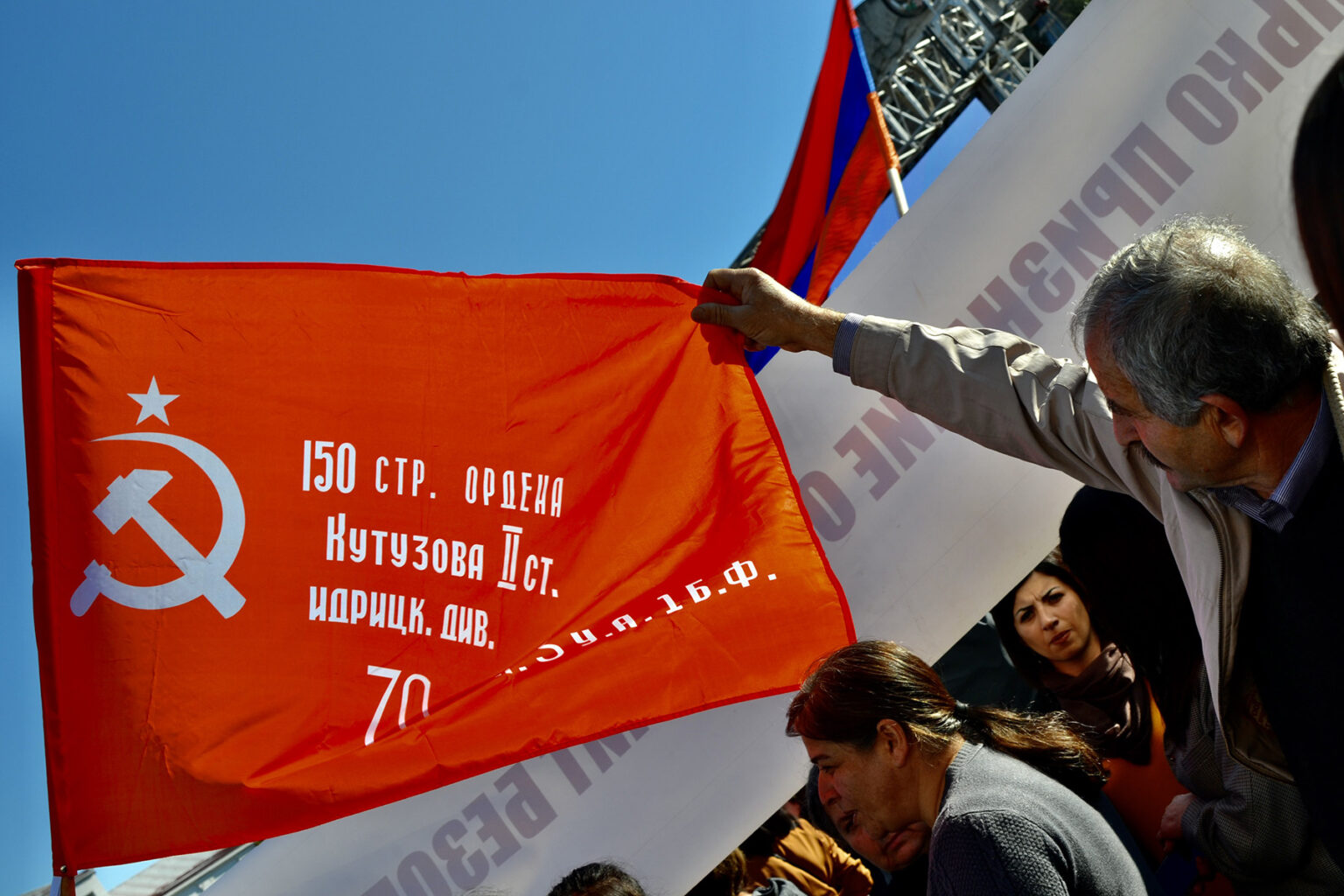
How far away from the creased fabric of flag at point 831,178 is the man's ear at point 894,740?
1.67m

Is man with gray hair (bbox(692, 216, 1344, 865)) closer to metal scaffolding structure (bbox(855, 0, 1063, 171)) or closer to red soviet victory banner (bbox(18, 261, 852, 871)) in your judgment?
red soviet victory banner (bbox(18, 261, 852, 871))

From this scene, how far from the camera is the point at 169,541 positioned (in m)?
2.74

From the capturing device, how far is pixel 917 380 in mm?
2557

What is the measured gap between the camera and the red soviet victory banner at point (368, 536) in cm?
265

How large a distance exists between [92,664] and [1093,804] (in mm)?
2232

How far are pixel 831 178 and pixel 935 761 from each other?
238 centimetres

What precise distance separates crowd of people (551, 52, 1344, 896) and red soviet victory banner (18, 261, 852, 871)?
406mm

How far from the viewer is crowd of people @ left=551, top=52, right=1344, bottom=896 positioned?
1671mm

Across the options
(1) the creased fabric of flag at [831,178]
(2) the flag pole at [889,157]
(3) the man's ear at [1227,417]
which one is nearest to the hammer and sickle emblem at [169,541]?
(1) the creased fabric of flag at [831,178]

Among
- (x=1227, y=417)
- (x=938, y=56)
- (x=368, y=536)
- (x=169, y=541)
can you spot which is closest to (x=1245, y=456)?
(x=1227, y=417)

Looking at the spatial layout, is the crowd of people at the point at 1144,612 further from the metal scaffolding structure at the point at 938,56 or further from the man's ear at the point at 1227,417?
the metal scaffolding structure at the point at 938,56

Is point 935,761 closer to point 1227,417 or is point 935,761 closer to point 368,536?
point 1227,417

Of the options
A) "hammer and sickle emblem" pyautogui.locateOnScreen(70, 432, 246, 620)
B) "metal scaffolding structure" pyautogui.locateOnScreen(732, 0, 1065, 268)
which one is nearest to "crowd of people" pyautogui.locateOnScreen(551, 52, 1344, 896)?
"hammer and sickle emblem" pyautogui.locateOnScreen(70, 432, 246, 620)

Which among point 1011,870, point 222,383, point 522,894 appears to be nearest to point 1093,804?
point 1011,870
